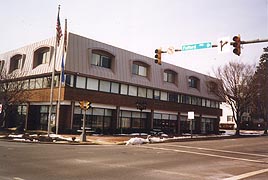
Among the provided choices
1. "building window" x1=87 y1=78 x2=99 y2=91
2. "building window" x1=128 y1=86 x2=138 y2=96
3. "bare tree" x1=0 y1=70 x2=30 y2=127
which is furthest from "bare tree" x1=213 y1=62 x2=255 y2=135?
"bare tree" x1=0 y1=70 x2=30 y2=127

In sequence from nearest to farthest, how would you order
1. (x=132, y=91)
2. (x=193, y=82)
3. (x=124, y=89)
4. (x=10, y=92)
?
(x=10, y=92) → (x=124, y=89) → (x=132, y=91) → (x=193, y=82)

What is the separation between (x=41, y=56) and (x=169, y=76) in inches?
793

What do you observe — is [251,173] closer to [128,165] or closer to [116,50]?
[128,165]

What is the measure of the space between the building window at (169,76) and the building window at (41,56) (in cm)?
1869

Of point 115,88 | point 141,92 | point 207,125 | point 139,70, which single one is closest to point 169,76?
point 139,70

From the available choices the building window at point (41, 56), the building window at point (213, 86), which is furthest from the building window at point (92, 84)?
the building window at point (213, 86)

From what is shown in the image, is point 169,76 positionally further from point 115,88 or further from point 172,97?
point 115,88

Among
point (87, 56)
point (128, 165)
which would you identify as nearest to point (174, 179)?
point (128, 165)

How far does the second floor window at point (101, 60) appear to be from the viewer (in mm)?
39094

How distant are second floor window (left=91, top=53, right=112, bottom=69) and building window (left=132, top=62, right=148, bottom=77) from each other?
455cm

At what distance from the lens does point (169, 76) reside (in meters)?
51.3

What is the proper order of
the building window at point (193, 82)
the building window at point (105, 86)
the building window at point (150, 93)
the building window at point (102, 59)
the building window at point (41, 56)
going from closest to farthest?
the building window at point (102, 59) → the building window at point (105, 86) → the building window at point (41, 56) → the building window at point (150, 93) → the building window at point (193, 82)

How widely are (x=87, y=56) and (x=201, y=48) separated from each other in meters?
21.4

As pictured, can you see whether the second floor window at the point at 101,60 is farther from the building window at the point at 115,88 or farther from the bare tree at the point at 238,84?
the bare tree at the point at 238,84
